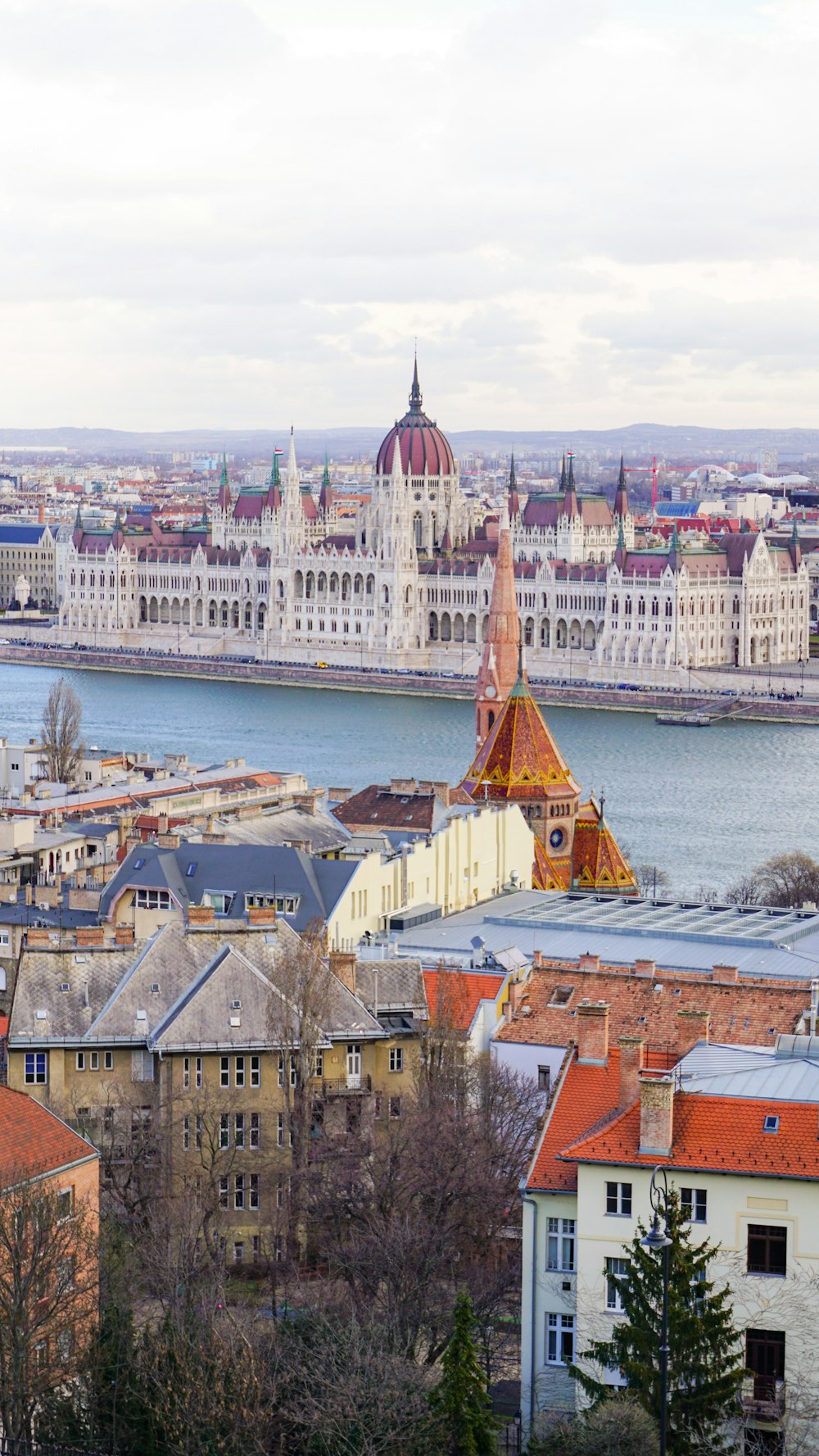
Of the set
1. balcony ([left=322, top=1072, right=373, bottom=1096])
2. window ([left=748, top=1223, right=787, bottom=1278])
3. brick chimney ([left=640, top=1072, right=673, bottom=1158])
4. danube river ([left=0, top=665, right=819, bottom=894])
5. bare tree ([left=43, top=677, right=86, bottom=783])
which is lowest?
danube river ([left=0, top=665, right=819, bottom=894])

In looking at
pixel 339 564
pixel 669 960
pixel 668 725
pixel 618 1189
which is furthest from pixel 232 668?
pixel 618 1189

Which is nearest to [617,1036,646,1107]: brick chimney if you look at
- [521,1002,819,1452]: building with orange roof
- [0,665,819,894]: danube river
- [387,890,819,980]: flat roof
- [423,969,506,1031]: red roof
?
[521,1002,819,1452]: building with orange roof

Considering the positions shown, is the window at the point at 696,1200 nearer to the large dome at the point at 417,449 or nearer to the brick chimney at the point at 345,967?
the brick chimney at the point at 345,967

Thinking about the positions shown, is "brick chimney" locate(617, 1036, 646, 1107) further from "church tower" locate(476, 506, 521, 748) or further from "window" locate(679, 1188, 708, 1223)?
"church tower" locate(476, 506, 521, 748)

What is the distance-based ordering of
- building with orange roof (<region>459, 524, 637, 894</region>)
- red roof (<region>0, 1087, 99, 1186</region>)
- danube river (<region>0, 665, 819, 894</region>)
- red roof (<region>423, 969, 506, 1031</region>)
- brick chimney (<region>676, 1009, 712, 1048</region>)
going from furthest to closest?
danube river (<region>0, 665, 819, 894</region>) → building with orange roof (<region>459, 524, 637, 894</region>) → red roof (<region>423, 969, 506, 1031</region>) → brick chimney (<region>676, 1009, 712, 1048</region>) → red roof (<region>0, 1087, 99, 1186</region>)

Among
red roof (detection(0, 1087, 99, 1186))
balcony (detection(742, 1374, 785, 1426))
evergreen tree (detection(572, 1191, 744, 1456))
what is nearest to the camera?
Answer: evergreen tree (detection(572, 1191, 744, 1456))

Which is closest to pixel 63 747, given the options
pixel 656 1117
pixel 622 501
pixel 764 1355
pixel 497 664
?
pixel 497 664

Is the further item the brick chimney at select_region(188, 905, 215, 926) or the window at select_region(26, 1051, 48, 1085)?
the brick chimney at select_region(188, 905, 215, 926)
